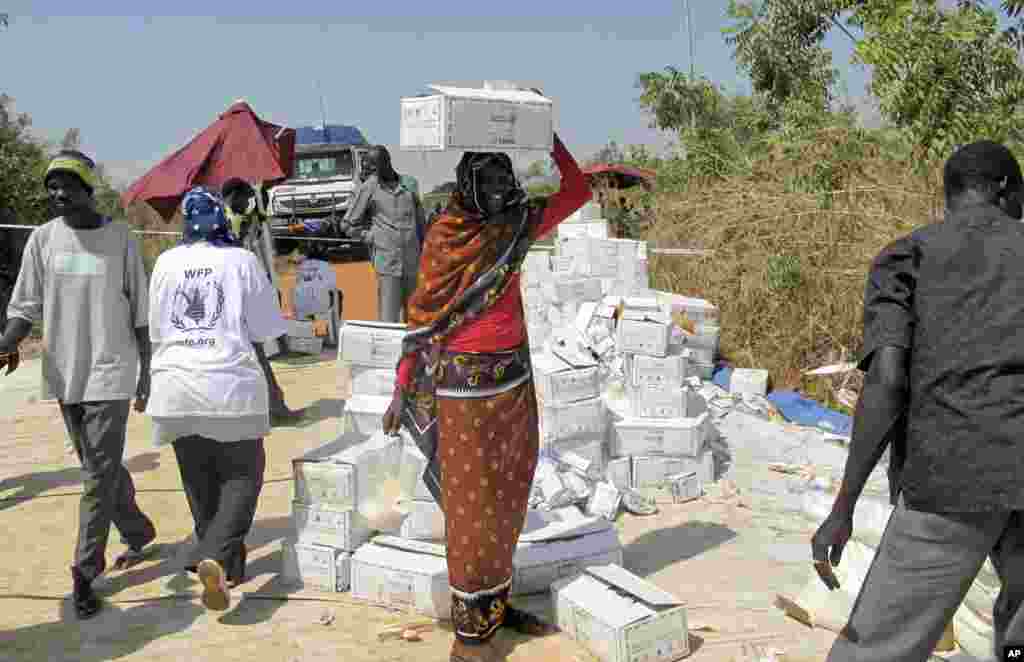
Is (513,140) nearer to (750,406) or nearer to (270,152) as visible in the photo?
(750,406)

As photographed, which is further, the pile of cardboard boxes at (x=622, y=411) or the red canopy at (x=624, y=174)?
the red canopy at (x=624, y=174)

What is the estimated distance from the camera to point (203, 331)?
3.97 m

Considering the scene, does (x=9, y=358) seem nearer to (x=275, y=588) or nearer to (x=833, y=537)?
(x=275, y=588)

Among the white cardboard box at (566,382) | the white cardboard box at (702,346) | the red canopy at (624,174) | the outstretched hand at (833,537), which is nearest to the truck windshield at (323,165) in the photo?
the red canopy at (624,174)

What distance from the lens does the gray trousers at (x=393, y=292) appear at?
7836mm

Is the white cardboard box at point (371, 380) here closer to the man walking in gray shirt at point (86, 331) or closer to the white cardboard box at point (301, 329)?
the man walking in gray shirt at point (86, 331)

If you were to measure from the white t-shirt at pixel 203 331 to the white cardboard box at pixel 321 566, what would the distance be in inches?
29.8

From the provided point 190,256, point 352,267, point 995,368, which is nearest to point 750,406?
point 190,256

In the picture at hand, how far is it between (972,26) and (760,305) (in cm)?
316

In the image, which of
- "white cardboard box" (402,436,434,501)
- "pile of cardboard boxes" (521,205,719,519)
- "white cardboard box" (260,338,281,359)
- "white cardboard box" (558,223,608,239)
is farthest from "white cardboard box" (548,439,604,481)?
"white cardboard box" (558,223,608,239)

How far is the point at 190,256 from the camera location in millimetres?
4008

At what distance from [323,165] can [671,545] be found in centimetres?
1523

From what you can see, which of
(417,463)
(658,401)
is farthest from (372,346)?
(658,401)

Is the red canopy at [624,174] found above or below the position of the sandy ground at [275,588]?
above
